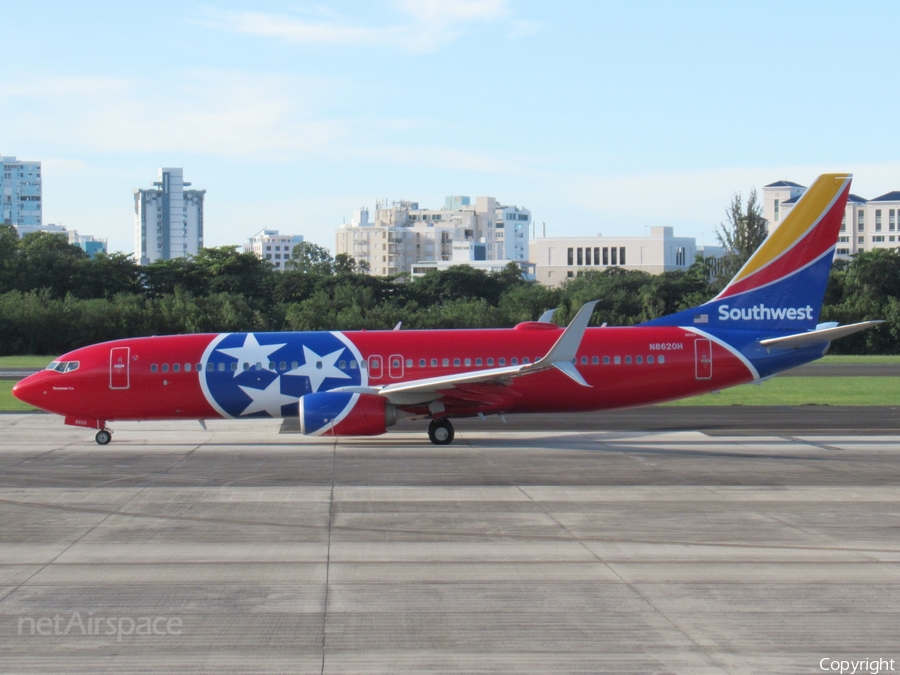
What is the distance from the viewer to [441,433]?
27938 millimetres

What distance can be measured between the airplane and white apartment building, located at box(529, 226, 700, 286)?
5448 inches

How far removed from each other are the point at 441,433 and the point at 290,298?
69.1 metres

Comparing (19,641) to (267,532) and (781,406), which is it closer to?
(267,532)

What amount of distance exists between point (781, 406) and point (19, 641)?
32683mm

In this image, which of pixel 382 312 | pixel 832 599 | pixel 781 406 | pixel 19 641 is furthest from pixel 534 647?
pixel 382 312

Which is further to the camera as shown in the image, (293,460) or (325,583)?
(293,460)

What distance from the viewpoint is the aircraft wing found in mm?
25875

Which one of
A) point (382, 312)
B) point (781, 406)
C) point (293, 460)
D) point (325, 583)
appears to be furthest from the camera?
point (382, 312)

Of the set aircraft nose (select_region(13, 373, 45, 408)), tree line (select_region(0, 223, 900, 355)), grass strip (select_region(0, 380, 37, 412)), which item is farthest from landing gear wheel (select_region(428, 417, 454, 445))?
tree line (select_region(0, 223, 900, 355))

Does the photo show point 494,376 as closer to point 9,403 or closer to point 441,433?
point 441,433

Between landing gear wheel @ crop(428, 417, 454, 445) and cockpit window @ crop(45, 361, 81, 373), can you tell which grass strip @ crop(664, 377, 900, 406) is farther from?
cockpit window @ crop(45, 361, 81, 373)

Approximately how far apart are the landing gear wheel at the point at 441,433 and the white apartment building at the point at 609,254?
14145cm

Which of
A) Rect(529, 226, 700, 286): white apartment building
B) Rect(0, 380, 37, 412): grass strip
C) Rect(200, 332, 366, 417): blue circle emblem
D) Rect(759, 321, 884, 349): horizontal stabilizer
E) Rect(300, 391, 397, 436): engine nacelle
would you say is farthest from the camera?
Rect(529, 226, 700, 286): white apartment building

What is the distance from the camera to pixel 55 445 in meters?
27.6
